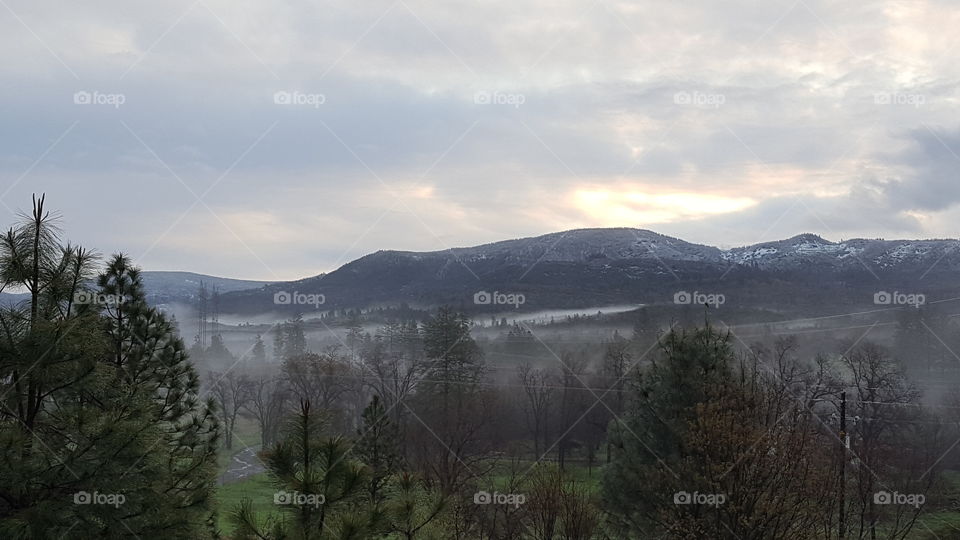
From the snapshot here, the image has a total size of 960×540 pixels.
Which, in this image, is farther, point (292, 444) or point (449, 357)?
point (449, 357)

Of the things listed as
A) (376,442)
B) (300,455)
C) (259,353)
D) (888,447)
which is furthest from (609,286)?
(300,455)

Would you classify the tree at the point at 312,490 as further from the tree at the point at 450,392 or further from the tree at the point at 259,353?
the tree at the point at 259,353

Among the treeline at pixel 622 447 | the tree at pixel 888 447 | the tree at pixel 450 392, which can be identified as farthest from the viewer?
the tree at pixel 450 392

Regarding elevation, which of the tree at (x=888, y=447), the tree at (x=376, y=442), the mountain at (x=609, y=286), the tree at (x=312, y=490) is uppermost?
the mountain at (x=609, y=286)

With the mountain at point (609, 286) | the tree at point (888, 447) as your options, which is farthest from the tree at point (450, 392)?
the mountain at point (609, 286)

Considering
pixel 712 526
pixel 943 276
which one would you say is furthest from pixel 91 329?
pixel 943 276

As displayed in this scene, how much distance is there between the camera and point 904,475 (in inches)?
1348

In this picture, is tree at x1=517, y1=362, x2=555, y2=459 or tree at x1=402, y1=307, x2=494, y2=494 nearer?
tree at x1=402, y1=307, x2=494, y2=494

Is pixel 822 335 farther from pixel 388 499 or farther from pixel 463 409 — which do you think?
pixel 388 499

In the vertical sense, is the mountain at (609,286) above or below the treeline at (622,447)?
above

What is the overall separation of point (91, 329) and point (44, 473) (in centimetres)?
179

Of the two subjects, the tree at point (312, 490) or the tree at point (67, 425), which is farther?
the tree at point (67, 425)

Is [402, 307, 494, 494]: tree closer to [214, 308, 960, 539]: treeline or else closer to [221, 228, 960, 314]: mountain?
[214, 308, 960, 539]: treeline

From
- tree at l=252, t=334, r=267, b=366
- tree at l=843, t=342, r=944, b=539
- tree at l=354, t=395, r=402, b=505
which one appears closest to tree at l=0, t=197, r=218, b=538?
tree at l=354, t=395, r=402, b=505
